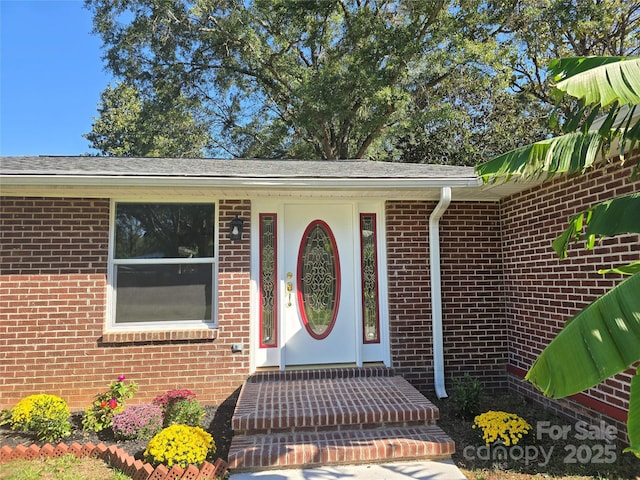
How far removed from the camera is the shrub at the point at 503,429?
366cm

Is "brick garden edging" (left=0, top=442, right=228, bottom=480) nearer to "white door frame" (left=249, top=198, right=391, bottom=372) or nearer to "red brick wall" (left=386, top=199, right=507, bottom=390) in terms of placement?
"white door frame" (left=249, top=198, right=391, bottom=372)

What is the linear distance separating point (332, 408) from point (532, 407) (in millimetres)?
2687

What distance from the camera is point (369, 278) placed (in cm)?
545

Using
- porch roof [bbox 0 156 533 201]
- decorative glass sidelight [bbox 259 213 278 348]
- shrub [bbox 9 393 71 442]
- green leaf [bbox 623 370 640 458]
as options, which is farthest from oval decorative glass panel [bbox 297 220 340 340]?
green leaf [bbox 623 370 640 458]

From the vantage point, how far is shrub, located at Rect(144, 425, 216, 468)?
3.31 meters

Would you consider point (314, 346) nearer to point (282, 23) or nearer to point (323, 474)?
point (323, 474)

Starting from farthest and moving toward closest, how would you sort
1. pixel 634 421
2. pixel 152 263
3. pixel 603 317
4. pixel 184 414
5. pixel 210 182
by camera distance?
pixel 152 263, pixel 210 182, pixel 184 414, pixel 603 317, pixel 634 421

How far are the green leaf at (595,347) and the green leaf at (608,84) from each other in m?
0.90

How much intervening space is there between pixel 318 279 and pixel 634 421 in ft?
12.9

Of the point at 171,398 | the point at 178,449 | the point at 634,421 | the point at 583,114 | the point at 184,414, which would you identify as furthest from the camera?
the point at 171,398

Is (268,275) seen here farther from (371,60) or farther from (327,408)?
(371,60)

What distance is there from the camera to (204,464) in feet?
11.0

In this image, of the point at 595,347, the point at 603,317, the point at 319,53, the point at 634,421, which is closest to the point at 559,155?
the point at 603,317

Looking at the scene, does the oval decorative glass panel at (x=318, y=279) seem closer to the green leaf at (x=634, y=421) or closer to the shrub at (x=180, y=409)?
the shrub at (x=180, y=409)
